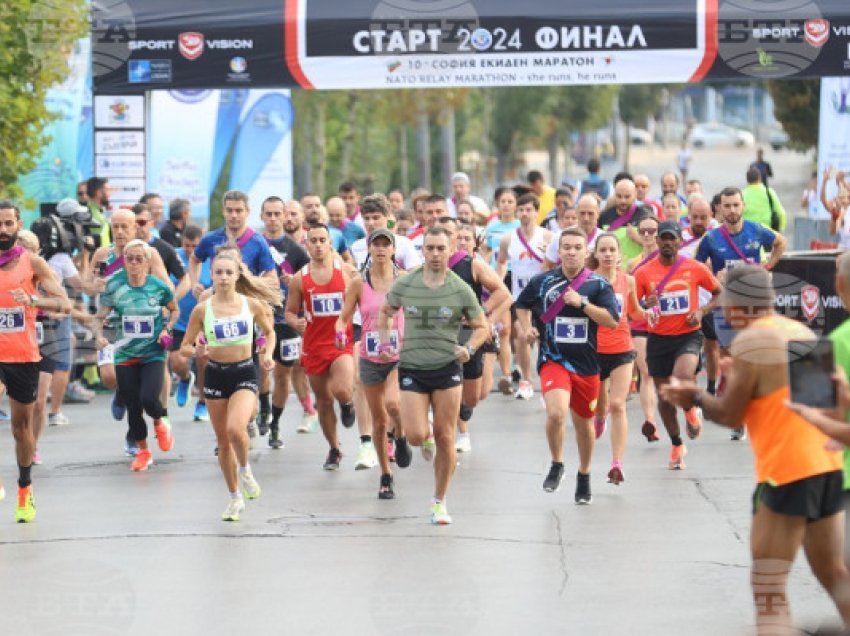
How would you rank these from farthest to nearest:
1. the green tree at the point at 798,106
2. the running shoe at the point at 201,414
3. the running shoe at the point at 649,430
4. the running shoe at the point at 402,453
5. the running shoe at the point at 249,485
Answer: the green tree at the point at 798,106
the running shoe at the point at 201,414
the running shoe at the point at 649,430
the running shoe at the point at 402,453
the running shoe at the point at 249,485

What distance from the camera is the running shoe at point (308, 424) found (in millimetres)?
16812

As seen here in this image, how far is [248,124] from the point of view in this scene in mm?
29547

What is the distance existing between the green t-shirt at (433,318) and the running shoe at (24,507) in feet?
8.35

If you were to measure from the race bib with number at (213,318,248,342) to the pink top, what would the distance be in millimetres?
1018

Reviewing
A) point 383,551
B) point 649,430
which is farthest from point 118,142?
point 383,551

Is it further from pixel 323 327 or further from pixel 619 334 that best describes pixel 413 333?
pixel 323 327

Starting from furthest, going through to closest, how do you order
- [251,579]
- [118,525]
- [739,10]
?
[739,10] → [118,525] → [251,579]

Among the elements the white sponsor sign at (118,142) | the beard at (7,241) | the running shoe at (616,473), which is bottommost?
the running shoe at (616,473)

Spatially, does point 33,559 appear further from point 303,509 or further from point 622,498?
point 622,498

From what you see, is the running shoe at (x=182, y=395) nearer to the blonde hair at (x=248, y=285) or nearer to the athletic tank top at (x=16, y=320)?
the blonde hair at (x=248, y=285)

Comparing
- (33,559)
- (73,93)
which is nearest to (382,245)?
(33,559)

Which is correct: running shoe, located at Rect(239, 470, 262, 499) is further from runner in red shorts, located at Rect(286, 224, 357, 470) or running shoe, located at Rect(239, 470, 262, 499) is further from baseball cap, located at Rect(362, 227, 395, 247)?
baseball cap, located at Rect(362, 227, 395, 247)

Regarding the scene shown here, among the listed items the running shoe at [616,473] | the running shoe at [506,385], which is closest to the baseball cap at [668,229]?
the running shoe at [616,473]

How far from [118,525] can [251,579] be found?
6.89 feet
